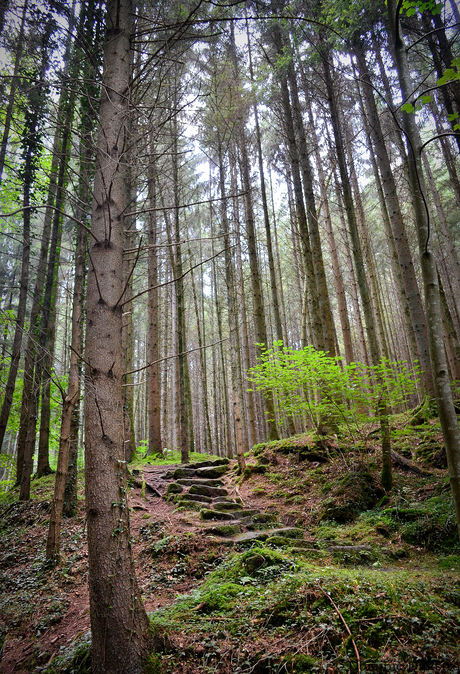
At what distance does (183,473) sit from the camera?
8.75 metres

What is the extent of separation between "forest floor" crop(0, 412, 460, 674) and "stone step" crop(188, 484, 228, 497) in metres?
0.44

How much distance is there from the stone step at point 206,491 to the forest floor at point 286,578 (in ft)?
1.44

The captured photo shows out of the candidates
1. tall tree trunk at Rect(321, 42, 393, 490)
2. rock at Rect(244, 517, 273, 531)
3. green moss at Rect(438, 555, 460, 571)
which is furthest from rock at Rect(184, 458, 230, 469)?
green moss at Rect(438, 555, 460, 571)

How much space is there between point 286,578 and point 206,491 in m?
4.47

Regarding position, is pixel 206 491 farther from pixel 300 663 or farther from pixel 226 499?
pixel 300 663

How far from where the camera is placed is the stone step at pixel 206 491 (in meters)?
7.70

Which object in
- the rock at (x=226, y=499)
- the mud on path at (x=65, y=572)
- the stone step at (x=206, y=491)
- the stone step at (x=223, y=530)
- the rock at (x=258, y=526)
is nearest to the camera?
the mud on path at (x=65, y=572)

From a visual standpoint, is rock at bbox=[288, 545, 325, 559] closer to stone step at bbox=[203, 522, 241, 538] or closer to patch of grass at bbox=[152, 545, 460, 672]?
patch of grass at bbox=[152, 545, 460, 672]

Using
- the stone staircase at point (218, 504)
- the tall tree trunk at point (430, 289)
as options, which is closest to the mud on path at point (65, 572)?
the stone staircase at point (218, 504)

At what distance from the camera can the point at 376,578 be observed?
3191mm

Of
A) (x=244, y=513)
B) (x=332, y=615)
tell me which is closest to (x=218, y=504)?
(x=244, y=513)

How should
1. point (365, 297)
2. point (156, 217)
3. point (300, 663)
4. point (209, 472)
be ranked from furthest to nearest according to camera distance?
point (156, 217)
point (209, 472)
point (365, 297)
point (300, 663)

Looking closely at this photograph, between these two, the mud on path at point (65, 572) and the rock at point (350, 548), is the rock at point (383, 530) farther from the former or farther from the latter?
the mud on path at point (65, 572)

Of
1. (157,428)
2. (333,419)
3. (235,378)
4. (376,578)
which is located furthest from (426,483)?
(157,428)
